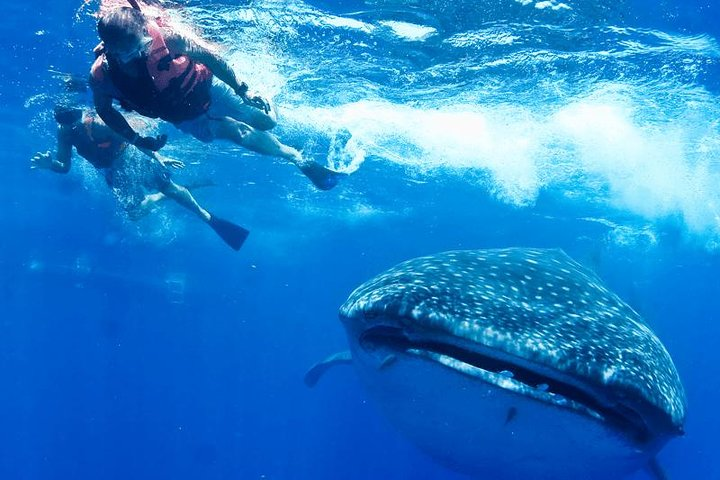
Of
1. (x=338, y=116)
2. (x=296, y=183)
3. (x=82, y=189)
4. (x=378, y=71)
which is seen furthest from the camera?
(x=82, y=189)

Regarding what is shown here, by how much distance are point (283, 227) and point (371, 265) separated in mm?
18464

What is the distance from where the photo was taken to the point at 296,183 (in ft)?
89.6

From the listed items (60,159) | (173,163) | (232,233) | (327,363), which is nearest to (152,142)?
(173,163)

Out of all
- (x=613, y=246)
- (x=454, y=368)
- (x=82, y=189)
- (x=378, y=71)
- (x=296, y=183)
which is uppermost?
(x=454, y=368)

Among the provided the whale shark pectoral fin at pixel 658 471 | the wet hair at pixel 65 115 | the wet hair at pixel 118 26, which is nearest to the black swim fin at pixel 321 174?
the wet hair at pixel 118 26

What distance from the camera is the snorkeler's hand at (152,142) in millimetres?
6203

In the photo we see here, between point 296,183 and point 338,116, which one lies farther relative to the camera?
point 296,183

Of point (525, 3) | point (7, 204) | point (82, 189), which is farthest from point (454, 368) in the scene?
point (7, 204)

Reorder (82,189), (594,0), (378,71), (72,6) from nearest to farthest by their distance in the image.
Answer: (594,0), (72,6), (378,71), (82,189)

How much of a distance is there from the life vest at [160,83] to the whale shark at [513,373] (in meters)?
3.75

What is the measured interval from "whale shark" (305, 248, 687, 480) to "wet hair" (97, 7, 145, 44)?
12.3 feet

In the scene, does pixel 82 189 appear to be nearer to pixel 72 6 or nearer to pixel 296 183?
pixel 296 183

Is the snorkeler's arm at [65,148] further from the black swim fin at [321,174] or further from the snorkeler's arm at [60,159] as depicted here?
the black swim fin at [321,174]

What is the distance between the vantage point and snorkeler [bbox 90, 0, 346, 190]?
572 cm
